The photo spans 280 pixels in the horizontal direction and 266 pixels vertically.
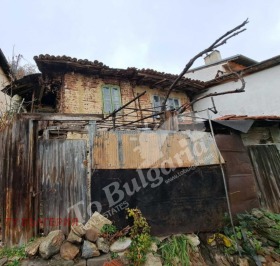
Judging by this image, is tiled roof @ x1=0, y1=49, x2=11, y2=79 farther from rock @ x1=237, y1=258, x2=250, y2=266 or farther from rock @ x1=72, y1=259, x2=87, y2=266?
rock @ x1=237, y1=258, x2=250, y2=266

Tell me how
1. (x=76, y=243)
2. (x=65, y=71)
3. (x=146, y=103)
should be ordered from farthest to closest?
1. (x=146, y=103)
2. (x=65, y=71)
3. (x=76, y=243)

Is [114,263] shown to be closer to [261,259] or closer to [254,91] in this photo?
[261,259]

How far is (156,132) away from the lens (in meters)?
6.56

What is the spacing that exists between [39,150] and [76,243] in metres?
2.44

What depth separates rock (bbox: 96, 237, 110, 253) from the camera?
4801 mm

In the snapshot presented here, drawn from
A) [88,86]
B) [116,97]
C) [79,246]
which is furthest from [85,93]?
[79,246]

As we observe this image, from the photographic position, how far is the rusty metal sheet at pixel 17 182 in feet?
16.4

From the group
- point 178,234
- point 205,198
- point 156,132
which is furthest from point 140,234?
point 156,132

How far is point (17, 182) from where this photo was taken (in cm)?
523

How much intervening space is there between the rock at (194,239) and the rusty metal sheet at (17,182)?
3.85 metres

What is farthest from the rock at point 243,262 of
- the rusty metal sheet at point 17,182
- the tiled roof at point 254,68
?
the tiled roof at point 254,68

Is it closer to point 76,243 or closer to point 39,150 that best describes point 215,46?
point 39,150

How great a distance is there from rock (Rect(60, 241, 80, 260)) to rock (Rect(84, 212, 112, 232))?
54 cm

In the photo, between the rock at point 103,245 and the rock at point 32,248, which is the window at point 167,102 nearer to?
the rock at point 103,245
